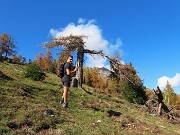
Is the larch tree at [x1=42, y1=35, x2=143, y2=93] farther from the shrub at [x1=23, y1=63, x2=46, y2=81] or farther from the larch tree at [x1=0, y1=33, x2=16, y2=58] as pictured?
the larch tree at [x1=0, y1=33, x2=16, y2=58]

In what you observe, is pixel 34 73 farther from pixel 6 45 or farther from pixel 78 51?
pixel 6 45

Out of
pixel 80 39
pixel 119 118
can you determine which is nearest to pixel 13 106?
pixel 119 118

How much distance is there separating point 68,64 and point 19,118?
4.34 m

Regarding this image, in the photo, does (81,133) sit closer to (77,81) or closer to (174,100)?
(77,81)

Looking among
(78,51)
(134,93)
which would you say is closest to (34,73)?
(78,51)

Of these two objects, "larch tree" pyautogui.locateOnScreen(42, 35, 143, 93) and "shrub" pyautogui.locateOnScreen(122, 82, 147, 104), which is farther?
"shrub" pyautogui.locateOnScreen(122, 82, 147, 104)

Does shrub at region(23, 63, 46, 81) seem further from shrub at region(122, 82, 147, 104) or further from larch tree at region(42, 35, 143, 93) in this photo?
shrub at region(122, 82, 147, 104)

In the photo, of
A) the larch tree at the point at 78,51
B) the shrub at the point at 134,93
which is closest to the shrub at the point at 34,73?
the larch tree at the point at 78,51

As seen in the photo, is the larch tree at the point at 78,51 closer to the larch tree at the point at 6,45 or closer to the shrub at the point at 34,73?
the shrub at the point at 34,73

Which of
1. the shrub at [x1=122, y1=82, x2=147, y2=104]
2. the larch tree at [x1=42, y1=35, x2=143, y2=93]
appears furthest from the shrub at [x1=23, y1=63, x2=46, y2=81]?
the shrub at [x1=122, y1=82, x2=147, y2=104]

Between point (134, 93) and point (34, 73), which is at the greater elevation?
point (34, 73)

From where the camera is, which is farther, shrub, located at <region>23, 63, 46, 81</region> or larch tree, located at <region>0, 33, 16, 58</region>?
larch tree, located at <region>0, 33, 16, 58</region>

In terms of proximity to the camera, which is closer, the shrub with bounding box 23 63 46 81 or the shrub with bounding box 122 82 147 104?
the shrub with bounding box 23 63 46 81

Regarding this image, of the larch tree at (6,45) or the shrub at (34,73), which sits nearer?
the shrub at (34,73)
